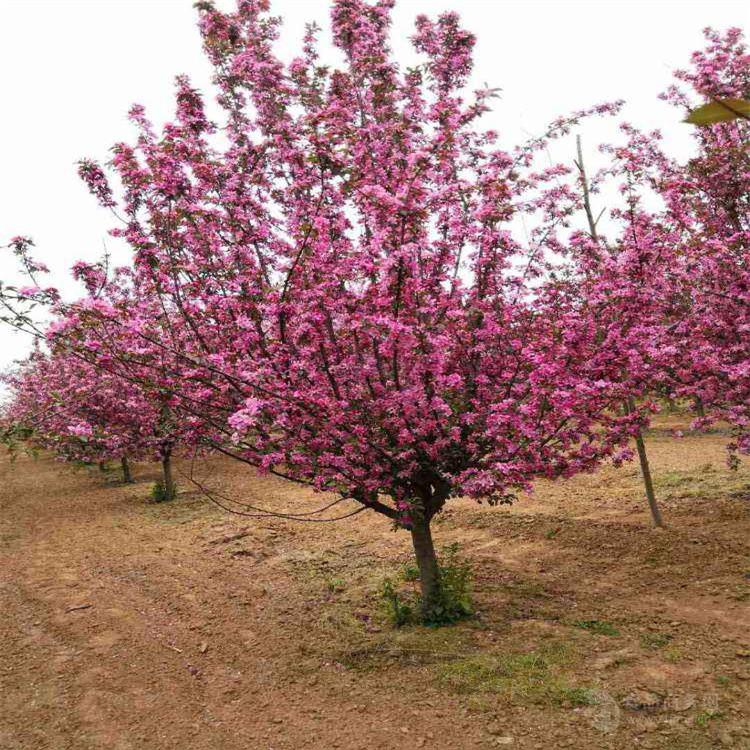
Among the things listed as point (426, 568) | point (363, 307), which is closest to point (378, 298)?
point (363, 307)

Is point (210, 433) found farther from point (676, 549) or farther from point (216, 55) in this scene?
point (676, 549)

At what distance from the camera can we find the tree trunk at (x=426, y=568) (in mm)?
7684

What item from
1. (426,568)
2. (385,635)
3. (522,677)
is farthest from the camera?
(426,568)

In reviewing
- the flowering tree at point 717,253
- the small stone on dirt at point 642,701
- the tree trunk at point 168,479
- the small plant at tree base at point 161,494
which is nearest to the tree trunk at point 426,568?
the small stone on dirt at point 642,701

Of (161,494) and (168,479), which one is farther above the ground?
(168,479)

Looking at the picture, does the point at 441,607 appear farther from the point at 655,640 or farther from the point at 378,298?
the point at 378,298

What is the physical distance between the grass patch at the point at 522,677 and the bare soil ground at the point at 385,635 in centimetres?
2

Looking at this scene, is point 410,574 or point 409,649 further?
point 410,574

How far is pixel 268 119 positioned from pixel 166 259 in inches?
86.1

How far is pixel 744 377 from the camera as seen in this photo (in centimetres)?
745

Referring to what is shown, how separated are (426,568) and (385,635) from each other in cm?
99

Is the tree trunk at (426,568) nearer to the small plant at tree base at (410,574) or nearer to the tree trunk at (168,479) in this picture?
the small plant at tree base at (410,574)

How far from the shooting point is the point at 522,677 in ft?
19.9

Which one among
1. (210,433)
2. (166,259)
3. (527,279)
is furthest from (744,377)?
(166,259)
